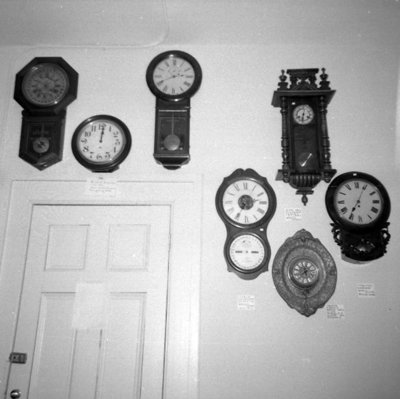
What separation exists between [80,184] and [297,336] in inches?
65.9

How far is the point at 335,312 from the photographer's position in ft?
6.90

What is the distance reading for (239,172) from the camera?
2291mm

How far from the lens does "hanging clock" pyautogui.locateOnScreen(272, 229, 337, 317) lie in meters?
2.09

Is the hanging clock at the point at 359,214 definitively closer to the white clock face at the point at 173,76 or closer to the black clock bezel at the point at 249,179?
the black clock bezel at the point at 249,179

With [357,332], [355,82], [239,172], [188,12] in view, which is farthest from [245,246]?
[188,12]

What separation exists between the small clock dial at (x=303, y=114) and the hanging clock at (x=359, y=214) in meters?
0.42

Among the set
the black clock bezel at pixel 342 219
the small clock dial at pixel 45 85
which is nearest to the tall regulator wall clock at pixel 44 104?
the small clock dial at pixel 45 85

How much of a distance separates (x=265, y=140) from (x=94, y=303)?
153 cm

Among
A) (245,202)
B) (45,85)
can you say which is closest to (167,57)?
(45,85)

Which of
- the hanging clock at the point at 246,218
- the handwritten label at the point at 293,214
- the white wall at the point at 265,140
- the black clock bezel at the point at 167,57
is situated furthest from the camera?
the black clock bezel at the point at 167,57

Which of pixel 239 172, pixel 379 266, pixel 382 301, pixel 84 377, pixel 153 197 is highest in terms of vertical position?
pixel 239 172

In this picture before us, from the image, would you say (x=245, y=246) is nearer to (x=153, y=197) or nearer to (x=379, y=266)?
(x=153, y=197)

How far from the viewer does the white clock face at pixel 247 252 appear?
7.04 feet

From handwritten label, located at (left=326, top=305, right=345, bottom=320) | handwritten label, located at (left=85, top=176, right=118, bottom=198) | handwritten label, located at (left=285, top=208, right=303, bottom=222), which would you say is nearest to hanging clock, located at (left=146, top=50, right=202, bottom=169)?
handwritten label, located at (left=85, top=176, right=118, bottom=198)
